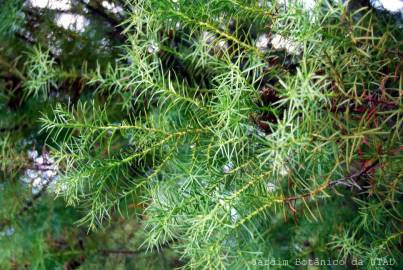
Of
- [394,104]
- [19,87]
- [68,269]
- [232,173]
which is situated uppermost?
[394,104]

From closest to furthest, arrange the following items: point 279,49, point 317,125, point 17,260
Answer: point 317,125 → point 279,49 → point 17,260

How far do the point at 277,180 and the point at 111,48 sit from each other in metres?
0.40

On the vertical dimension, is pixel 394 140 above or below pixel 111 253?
above

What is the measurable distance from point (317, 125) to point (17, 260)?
1.74 ft

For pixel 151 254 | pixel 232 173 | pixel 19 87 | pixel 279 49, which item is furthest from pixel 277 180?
pixel 19 87

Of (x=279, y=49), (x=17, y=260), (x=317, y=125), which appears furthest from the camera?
(x=17, y=260)

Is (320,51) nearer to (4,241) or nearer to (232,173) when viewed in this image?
(232,173)

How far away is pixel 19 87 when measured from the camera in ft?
2.50

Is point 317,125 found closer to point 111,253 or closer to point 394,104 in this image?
point 394,104

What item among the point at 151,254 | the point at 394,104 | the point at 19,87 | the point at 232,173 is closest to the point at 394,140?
the point at 394,104

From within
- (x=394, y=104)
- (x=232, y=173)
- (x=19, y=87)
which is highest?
(x=394, y=104)

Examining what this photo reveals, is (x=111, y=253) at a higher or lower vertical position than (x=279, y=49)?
lower

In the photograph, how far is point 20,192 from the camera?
76 cm

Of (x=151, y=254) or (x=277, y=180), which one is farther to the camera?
(x=151, y=254)
